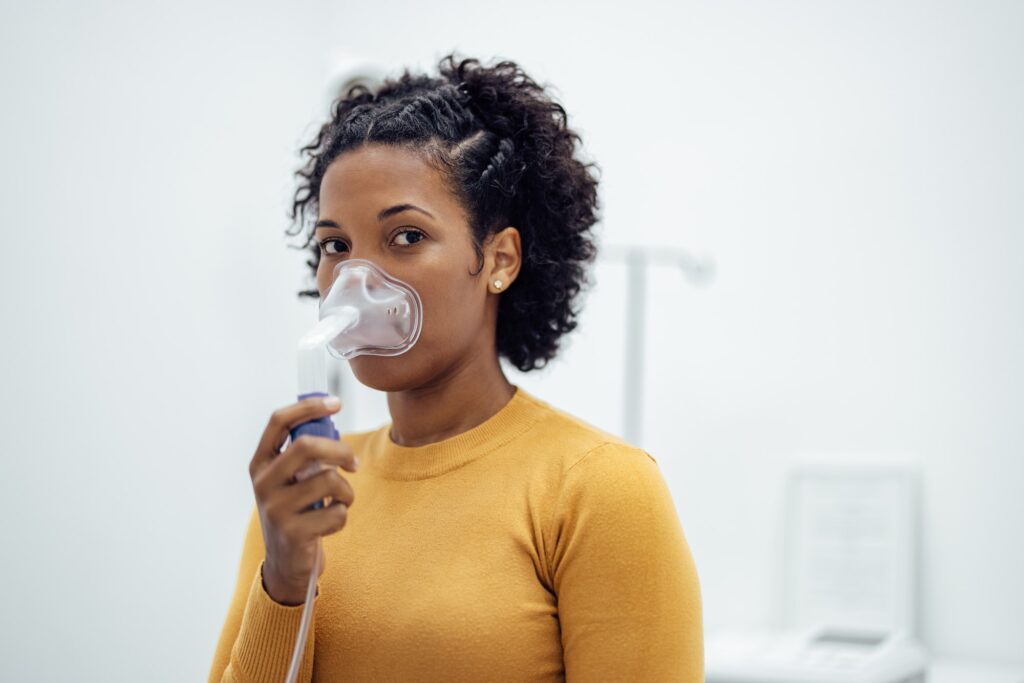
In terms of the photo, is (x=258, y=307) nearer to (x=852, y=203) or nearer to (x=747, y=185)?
(x=747, y=185)

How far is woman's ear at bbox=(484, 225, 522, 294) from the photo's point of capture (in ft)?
3.46

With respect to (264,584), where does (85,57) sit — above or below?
above

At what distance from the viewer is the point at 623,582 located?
2.93 ft

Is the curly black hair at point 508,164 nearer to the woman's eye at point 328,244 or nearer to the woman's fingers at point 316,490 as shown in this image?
the woman's eye at point 328,244

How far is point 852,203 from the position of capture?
6.51ft

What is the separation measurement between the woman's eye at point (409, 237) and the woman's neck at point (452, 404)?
0.49 feet

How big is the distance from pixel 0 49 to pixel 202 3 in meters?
0.57

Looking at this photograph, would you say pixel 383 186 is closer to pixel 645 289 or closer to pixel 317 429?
pixel 317 429

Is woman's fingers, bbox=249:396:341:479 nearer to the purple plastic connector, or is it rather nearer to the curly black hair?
the purple plastic connector

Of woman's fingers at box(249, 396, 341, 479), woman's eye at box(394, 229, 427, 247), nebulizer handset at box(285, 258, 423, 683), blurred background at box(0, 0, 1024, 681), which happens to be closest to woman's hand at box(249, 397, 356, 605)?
woman's fingers at box(249, 396, 341, 479)

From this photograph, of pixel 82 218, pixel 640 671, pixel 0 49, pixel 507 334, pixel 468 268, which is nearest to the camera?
pixel 640 671

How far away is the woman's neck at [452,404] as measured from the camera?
3.48 ft

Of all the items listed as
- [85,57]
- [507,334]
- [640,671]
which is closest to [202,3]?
[85,57]

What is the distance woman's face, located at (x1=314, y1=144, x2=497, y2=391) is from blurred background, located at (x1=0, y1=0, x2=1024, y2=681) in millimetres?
745
